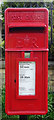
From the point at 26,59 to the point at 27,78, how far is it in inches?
10.6

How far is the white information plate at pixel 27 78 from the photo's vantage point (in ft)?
A: 8.22

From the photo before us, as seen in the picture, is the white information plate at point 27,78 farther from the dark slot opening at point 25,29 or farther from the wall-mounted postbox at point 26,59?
the dark slot opening at point 25,29

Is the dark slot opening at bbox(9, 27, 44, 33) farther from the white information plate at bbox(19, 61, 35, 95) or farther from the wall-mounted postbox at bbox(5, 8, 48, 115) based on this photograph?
the white information plate at bbox(19, 61, 35, 95)

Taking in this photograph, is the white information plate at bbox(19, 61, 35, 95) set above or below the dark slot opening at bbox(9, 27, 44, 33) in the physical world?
below

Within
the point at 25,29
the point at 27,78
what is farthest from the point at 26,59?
the point at 25,29

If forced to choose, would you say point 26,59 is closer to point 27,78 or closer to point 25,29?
point 27,78

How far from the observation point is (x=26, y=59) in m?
2.47

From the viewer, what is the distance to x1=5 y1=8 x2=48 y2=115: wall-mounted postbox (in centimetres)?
246

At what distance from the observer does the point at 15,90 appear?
257 centimetres

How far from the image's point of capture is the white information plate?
251cm

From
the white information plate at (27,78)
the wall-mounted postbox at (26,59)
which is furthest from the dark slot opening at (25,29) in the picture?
the white information plate at (27,78)

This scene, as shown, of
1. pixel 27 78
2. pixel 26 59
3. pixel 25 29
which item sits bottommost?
pixel 27 78

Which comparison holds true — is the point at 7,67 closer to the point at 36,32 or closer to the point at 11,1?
the point at 36,32

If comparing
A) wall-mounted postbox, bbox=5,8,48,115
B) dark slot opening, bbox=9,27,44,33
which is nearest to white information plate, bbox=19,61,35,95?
wall-mounted postbox, bbox=5,8,48,115
